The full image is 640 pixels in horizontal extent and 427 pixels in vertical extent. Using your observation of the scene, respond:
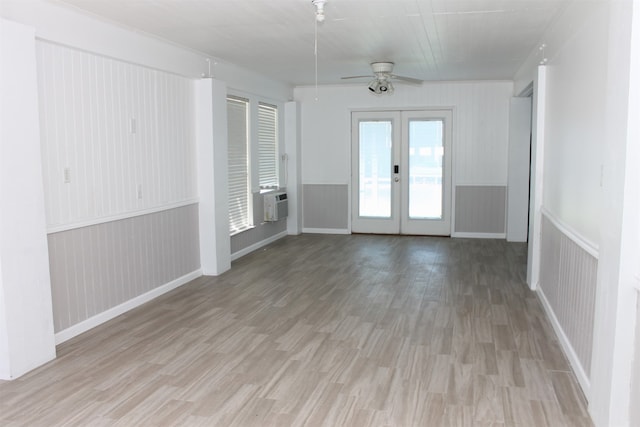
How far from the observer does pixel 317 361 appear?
3.71 m

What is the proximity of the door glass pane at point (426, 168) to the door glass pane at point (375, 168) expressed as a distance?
0.39m

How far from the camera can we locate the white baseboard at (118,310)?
4133 millimetres

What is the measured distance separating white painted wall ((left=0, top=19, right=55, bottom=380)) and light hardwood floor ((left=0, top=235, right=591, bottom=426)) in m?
0.22

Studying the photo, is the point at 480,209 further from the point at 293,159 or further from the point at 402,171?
the point at 293,159

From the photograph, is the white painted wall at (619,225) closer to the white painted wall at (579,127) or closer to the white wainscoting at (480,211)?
the white painted wall at (579,127)

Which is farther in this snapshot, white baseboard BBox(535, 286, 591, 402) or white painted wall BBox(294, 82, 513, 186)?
white painted wall BBox(294, 82, 513, 186)

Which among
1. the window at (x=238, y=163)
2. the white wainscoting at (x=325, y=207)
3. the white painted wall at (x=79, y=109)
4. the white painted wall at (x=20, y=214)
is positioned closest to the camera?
the white painted wall at (x=20, y=214)

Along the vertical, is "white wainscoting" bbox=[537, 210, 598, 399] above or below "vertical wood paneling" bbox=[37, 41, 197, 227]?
below

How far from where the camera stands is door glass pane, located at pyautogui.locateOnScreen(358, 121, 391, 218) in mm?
9078

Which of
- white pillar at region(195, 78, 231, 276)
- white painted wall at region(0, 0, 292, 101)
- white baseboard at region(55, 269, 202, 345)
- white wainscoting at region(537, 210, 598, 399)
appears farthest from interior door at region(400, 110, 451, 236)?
white baseboard at region(55, 269, 202, 345)

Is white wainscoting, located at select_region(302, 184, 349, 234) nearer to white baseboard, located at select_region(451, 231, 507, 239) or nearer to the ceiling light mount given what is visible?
white baseboard, located at select_region(451, 231, 507, 239)

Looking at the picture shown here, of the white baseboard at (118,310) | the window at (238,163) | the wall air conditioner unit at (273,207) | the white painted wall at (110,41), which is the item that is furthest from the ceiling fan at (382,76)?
the white baseboard at (118,310)

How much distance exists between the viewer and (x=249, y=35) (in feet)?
16.9

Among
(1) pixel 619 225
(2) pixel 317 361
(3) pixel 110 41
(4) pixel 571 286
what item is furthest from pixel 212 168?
(1) pixel 619 225
